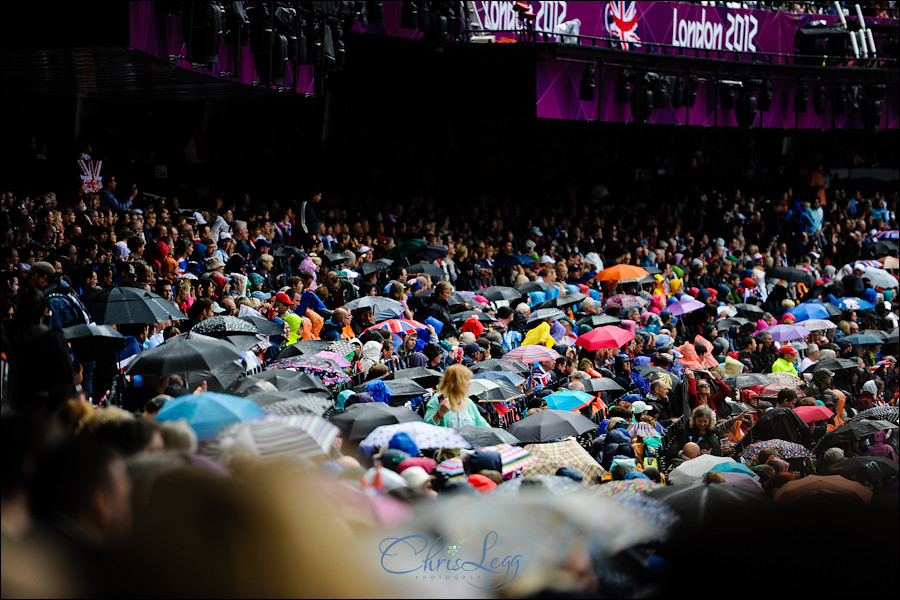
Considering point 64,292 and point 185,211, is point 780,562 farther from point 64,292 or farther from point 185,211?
point 185,211

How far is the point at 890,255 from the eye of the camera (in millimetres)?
25203

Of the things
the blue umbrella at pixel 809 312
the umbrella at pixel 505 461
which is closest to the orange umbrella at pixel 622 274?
the blue umbrella at pixel 809 312

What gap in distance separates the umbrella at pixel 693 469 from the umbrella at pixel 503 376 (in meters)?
2.59

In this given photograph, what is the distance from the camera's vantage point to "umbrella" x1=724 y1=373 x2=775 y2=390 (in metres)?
13.3

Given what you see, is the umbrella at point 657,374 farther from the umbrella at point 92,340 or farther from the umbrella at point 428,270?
the umbrella at point 92,340

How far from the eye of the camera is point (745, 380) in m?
13.4

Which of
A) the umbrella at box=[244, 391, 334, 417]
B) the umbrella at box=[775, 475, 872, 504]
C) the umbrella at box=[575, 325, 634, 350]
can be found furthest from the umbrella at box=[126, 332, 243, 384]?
the umbrella at box=[575, 325, 634, 350]

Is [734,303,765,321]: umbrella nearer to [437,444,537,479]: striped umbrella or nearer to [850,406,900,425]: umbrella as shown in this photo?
[850,406,900,425]: umbrella

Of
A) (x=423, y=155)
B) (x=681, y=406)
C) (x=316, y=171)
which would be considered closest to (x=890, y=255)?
(x=423, y=155)

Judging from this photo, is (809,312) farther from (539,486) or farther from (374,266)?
(539,486)

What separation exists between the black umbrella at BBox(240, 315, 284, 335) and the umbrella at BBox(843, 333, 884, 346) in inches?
388

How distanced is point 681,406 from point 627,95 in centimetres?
1281

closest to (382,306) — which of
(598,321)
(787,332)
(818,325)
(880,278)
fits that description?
(598,321)

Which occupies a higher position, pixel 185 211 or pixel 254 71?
pixel 254 71
